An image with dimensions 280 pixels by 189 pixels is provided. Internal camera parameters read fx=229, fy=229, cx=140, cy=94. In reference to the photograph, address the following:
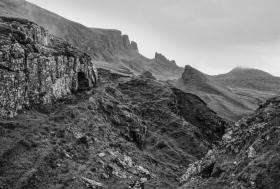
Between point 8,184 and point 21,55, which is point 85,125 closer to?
point 21,55

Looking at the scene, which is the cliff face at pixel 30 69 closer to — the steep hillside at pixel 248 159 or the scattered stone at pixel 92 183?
the scattered stone at pixel 92 183

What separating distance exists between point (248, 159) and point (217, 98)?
128262mm

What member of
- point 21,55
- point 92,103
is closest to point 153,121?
point 92,103

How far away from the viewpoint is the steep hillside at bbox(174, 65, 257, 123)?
422ft

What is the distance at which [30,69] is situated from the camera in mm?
51562

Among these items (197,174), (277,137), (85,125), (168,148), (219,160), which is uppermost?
(277,137)

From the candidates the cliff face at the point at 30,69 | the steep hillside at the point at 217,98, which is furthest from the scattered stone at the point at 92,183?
the steep hillside at the point at 217,98

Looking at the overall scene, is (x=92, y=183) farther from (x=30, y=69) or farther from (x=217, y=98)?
(x=217, y=98)

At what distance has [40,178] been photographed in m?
36.2

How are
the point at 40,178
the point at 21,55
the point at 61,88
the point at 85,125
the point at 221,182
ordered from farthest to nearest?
the point at 61,88 → the point at 85,125 → the point at 21,55 → the point at 40,178 → the point at 221,182

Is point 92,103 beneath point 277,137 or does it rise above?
beneath

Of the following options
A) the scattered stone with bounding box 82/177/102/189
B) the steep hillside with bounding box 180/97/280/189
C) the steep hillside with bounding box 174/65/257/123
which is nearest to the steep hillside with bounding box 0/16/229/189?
the scattered stone with bounding box 82/177/102/189

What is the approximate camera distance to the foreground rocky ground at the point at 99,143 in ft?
124

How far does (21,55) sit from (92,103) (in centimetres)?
2438
